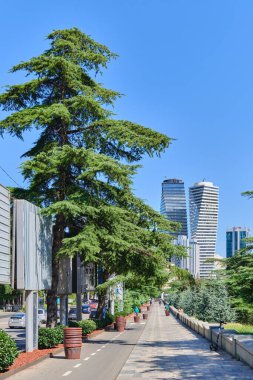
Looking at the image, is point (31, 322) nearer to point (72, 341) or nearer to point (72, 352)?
point (72, 352)

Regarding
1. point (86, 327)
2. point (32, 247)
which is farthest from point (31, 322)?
point (86, 327)

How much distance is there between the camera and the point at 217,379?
1661cm

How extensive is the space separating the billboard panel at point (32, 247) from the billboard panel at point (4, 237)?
5.96 feet

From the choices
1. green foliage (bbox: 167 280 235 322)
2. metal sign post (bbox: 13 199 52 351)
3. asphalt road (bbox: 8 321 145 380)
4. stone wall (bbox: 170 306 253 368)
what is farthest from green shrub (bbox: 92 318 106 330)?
metal sign post (bbox: 13 199 52 351)

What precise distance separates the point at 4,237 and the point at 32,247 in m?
4.53

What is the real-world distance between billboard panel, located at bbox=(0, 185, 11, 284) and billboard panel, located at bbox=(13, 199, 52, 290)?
1818 millimetres

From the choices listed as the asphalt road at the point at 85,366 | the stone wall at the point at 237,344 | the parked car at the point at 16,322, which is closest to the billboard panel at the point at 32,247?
the asphalt road at the point at 85,366

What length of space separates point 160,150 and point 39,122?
19.5 ft

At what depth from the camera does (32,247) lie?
78.4ft

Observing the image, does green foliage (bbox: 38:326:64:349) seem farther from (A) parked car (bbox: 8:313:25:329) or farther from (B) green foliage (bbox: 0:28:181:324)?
(A) parked car (bbox: 8:313:25:329)

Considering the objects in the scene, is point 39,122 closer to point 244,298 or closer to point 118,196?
point 118,196

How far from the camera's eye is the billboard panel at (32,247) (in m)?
21.9

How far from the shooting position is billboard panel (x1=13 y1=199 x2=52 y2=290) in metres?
21.9

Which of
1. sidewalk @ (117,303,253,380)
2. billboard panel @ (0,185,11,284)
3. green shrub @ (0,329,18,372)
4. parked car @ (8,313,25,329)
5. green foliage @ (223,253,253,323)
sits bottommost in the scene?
parked car @ (8,313,25,329)
